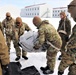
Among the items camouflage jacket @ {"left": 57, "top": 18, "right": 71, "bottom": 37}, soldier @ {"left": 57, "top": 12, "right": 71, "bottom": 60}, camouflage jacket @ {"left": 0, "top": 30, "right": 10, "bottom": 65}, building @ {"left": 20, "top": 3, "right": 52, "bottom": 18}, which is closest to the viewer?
camouflage jacket @ {"left": 0, "top": 30, "right": 10, "bottom": 65}

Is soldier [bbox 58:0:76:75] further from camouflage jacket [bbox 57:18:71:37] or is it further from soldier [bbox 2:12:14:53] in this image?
soldier [bbox 2:12:14:53]

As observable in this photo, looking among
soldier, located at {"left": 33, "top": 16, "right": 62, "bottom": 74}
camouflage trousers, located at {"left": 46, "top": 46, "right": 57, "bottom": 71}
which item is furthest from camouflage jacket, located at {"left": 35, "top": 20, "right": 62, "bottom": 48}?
camouflage trousers, located at {"left": 46, "top": 46, "right": 57, "bottom": 71}

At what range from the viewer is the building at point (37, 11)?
149 feet

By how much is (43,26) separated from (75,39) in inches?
69.1

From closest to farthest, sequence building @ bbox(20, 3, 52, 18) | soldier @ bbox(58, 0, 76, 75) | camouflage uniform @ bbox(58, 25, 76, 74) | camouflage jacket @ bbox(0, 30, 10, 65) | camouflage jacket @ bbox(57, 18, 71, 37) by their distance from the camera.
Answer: soldier @ bbox(58, 0, 76, 75) → camouflage uniform @ bbox(58, 25, 76, 74) → camouflage jacket @ bbox(0, 30, 10, 65) → camouflage jacket @ bbox(57, 18, 71, 37) → building @ bbox(20, 3, 52, 18)

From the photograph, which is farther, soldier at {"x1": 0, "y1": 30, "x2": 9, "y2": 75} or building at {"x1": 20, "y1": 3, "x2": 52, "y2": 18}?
building at {"x1": 20, "y1": 3, "x2": 52, "y2": 18}

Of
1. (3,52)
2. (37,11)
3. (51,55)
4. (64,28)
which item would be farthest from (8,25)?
(37,11)

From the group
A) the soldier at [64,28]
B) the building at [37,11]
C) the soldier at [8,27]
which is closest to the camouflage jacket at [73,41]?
the soldier at [64,28]

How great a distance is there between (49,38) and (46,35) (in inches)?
4.2

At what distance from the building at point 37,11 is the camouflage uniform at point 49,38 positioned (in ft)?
133

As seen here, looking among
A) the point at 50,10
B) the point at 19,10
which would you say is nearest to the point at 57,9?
the point at 50,10

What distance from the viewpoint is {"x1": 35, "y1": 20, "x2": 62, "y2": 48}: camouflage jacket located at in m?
3.88

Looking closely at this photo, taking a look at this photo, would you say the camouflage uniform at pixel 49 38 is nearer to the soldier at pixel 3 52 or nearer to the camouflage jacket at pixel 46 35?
the camouflage jacket at pixel 46 35

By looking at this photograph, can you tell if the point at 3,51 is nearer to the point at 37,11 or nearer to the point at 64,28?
the point at 64,28
